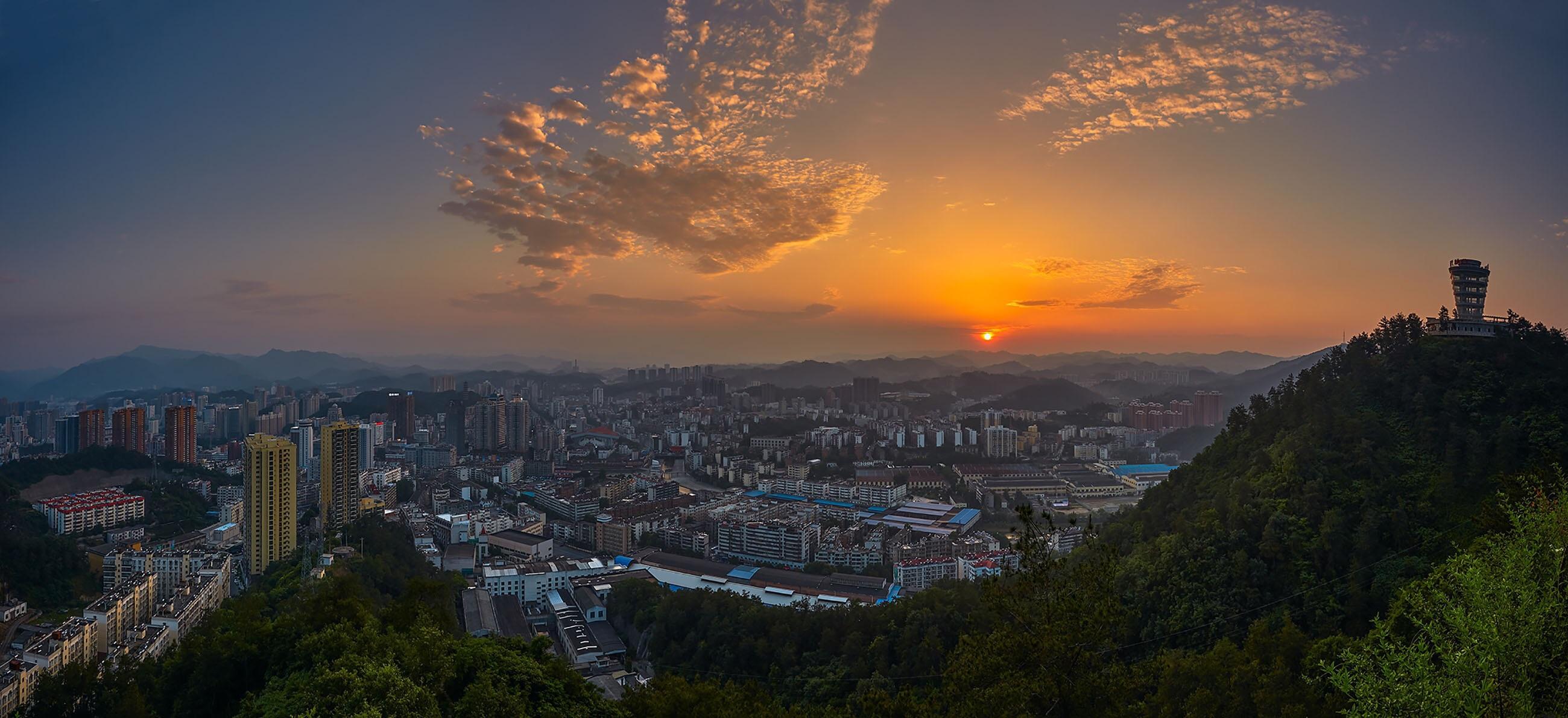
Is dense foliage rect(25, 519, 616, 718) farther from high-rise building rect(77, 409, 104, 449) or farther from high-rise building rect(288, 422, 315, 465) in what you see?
high-rise building rect(77, 409, 104, 449)

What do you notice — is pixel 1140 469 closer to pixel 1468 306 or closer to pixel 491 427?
pixel 1468 306

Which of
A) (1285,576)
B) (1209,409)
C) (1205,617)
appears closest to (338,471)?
(1205,617)

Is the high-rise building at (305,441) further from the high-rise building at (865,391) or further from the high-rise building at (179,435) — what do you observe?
the high-rise building at (865,391)

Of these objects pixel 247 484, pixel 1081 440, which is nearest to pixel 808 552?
pixel 247 484

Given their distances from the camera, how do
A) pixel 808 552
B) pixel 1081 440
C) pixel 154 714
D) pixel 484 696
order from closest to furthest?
pixel 484 696
pixel 154 714
pixel 808 552
pixel 1081 440

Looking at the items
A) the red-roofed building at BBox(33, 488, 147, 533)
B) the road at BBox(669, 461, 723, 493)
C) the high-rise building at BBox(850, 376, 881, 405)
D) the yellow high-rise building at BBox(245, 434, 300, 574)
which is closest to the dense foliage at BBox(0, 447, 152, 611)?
the red-roofed building at BBox(33, 488, 147, 533)

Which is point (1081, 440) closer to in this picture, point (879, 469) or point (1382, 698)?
point (879, 469)

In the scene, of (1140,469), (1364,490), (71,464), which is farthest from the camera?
(1140,469)

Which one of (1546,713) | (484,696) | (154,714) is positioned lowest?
(154,714)
